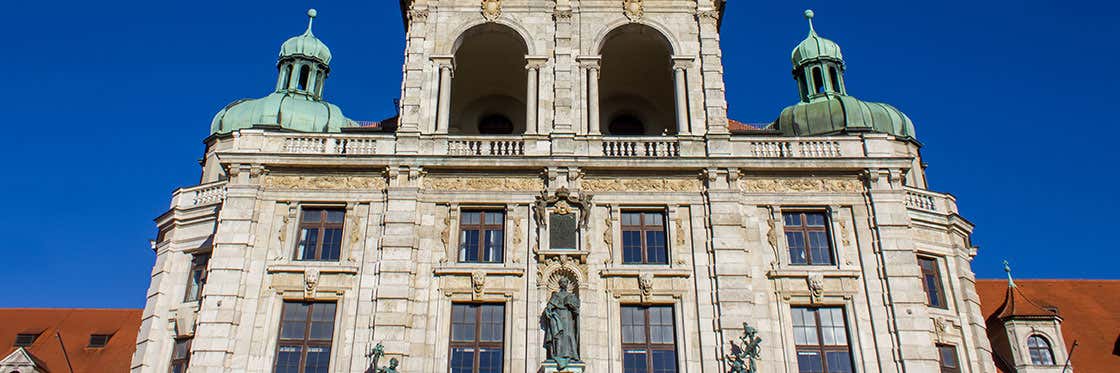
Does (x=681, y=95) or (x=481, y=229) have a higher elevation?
(x=681, y=95)

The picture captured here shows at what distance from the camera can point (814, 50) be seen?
30891 mm

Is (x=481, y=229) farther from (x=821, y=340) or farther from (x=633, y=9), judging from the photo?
(x=821, y=340)

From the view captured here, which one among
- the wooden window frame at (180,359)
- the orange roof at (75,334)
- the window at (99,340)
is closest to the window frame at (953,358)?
the wooden window frame at (180,359)

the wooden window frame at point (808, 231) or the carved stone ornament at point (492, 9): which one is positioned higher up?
the carved stone ornament at point (492, 9)

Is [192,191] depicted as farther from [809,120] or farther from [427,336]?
[809,120]

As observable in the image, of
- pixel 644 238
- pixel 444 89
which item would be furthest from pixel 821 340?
pixel 444 89

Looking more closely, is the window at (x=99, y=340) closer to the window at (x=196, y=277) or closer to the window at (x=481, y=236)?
the window at (x=196, y=277)

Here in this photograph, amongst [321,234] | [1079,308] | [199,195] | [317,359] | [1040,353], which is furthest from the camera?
[1079,308]

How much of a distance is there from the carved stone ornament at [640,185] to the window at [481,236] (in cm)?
221

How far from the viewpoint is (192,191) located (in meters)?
25.3

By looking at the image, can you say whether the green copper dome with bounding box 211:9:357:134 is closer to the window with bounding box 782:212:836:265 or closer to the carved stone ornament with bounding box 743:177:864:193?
the carved stone ornament with bounding box 743:177:864:193

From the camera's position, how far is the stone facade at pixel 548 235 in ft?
64.2

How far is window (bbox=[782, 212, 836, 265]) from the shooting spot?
2086cm

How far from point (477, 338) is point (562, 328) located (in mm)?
2039
